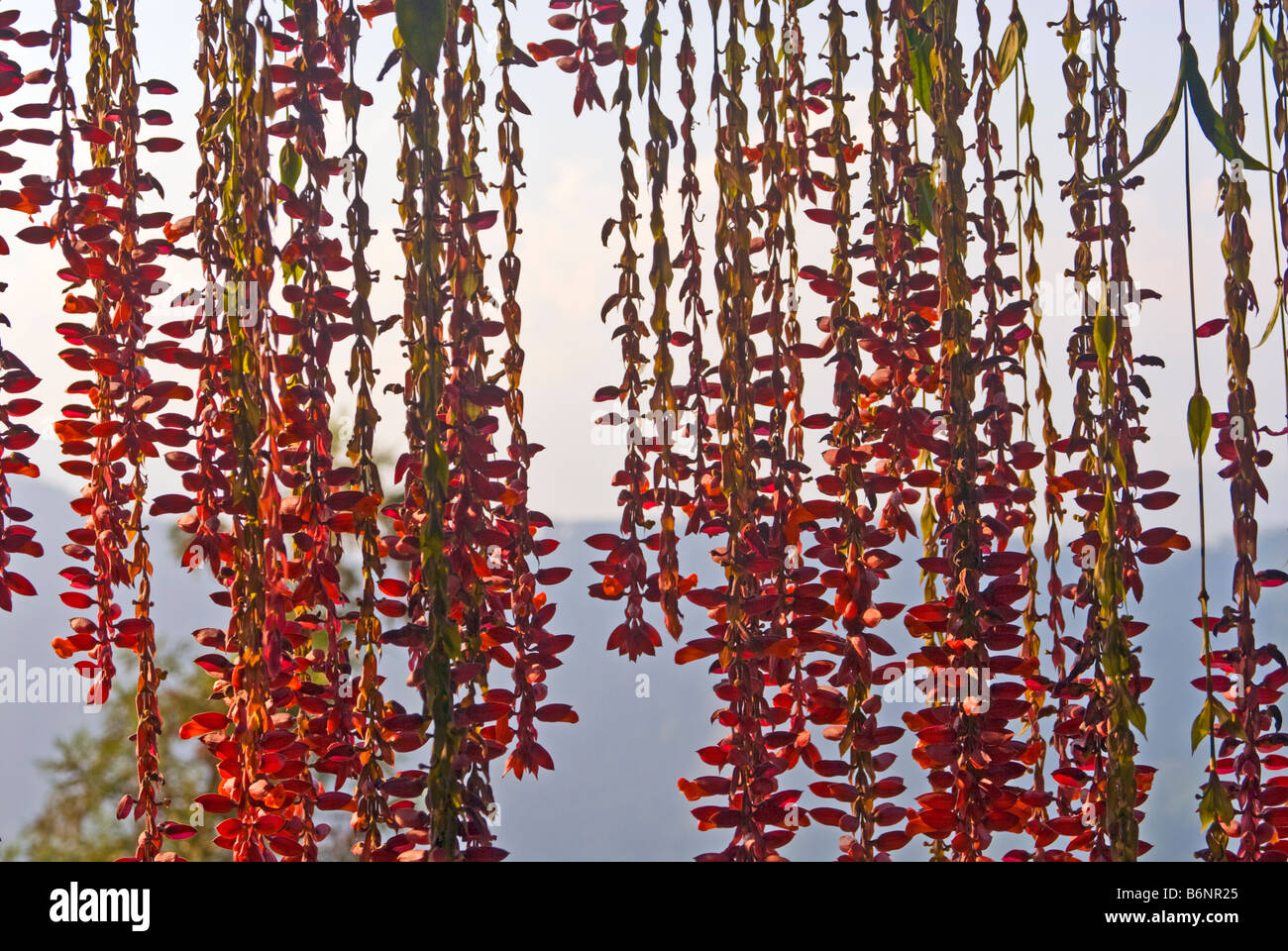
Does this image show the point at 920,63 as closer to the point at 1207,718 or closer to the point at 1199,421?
the point at 1199,421

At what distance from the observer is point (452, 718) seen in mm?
686

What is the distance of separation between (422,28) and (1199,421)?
0.60m

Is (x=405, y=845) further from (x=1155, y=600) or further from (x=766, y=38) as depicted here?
(x=1155, y=600)

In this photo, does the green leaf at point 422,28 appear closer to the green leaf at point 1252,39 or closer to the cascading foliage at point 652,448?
the cascading foliage at point 652,448

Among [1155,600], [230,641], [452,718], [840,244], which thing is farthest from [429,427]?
[1155,600]

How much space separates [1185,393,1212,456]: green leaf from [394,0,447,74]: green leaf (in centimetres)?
58

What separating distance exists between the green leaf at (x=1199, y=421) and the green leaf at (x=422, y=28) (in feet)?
1.90

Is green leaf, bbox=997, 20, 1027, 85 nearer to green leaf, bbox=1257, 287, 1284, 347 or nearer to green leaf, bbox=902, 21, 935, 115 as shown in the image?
green leaf, bbox=902, 21, 935, 115

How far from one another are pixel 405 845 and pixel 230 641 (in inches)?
9.1

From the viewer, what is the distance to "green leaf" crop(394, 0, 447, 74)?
2.29 ft

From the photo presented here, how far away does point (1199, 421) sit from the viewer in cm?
80

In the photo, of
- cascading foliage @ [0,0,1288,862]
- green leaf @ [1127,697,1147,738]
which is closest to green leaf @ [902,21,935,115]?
cascading foliage @ [0,0,1288,862]

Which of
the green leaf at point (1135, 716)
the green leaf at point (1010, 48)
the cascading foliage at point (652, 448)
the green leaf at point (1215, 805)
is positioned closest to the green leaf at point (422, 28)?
the cascading foliage at point (652, 448)

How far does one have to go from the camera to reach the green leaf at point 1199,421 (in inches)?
31.2
